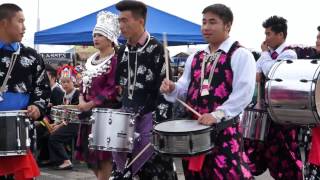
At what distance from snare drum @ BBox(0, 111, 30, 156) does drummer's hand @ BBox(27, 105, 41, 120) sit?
0.10m

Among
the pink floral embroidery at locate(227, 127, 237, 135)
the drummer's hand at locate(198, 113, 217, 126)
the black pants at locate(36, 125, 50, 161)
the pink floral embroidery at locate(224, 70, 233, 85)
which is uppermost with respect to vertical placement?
the pink floral embroidery at locate(224, 70, 233, 85)

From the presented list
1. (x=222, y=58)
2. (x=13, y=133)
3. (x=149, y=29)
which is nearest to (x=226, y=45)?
(x=222, y=58)

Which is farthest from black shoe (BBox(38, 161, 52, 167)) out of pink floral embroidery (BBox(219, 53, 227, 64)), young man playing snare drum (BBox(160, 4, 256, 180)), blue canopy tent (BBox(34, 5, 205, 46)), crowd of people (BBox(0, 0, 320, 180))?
pink floral embroidery (BBox(219, 53, 227, 64))

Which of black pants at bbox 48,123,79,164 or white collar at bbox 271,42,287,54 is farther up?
white collar at bbox 271,42,287,54

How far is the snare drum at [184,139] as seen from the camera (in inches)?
135

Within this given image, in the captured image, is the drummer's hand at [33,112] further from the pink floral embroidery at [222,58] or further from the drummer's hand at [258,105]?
the drummer's hand at [258,105]

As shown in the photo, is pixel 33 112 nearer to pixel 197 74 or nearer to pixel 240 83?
pixel 197 74

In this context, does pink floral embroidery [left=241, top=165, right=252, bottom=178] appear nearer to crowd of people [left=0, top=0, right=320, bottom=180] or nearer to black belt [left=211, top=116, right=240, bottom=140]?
crowd of people [left=0, top=0, right=320, bottom=180]

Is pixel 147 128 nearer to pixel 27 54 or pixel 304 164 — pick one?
pixel 27 54

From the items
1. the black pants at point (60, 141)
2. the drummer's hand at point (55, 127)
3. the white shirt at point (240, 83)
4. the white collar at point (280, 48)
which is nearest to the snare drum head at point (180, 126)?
the white shirt at point (240, 83)

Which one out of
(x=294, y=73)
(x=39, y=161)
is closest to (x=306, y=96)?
(x=294, y=73)

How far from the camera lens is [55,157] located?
333 inches

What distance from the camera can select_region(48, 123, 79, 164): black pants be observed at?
325 inches

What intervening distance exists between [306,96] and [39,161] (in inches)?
222
